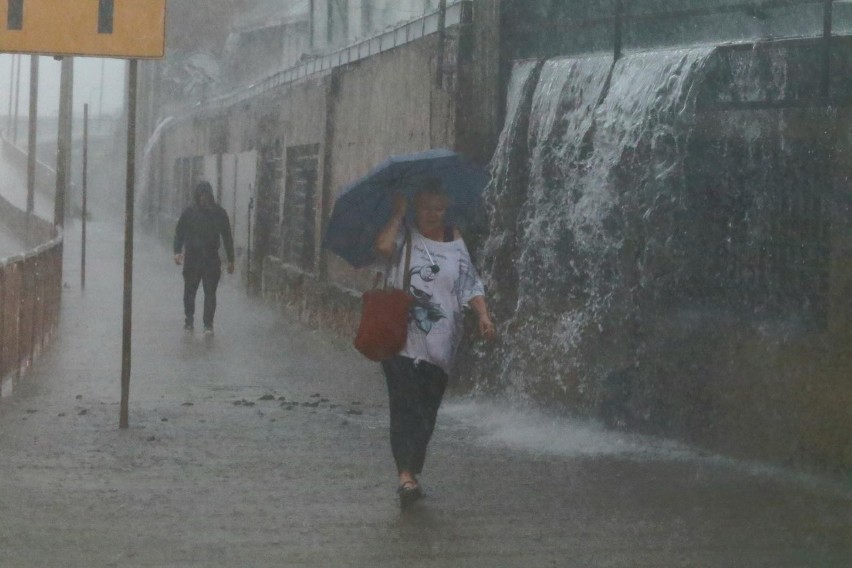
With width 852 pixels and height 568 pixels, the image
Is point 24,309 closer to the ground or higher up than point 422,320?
closer to the ground

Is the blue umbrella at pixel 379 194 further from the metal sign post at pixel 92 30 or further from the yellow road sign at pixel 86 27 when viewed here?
the yellow road sign at pixel 86 27

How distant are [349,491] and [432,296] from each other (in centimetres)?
112

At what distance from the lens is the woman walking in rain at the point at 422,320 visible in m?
7.12

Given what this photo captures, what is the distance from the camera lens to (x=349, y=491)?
24.5 ft

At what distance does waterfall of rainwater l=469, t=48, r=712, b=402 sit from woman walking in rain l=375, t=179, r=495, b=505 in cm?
265

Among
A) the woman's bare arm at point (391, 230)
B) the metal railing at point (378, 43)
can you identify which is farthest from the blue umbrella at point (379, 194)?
the metal railing at point (378, 43)

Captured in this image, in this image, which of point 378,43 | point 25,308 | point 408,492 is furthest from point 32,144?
point 408,492

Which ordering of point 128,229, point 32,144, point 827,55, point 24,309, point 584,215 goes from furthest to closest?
point 32,144 → point 24,309 → point 584,215 → point 128,229 → point 827,55

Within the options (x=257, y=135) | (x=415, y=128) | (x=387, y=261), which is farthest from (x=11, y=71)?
(x=387, y=261)

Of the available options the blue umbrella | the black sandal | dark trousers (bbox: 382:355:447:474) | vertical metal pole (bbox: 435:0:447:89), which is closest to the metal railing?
vertical metal pole (bbox: 435:0:447:89)

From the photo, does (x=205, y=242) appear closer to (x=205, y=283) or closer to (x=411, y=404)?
(x=205, y=283)

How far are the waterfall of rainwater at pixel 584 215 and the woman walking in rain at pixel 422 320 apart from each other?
2.65m

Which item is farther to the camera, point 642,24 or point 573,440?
point 642,24

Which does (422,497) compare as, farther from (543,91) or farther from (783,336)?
(543,91)
